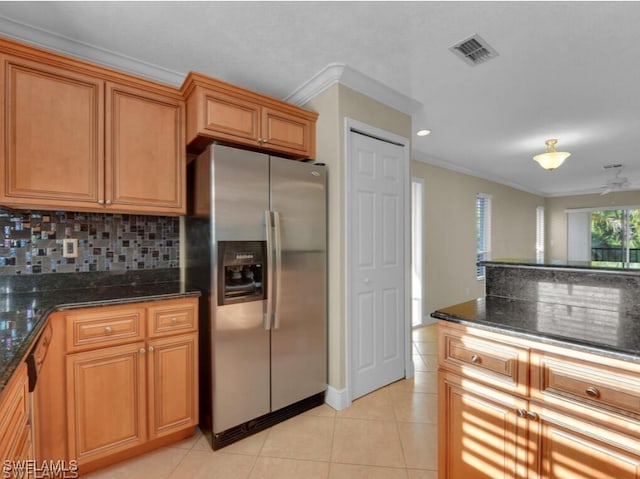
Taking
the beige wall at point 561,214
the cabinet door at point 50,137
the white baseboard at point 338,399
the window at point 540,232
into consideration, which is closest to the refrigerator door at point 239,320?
the white baseboard at point 338,399

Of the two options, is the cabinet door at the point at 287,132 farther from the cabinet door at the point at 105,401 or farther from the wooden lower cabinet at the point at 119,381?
the cabinet door at the point at 105,401

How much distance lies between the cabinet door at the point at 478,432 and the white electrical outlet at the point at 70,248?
2.35 meters

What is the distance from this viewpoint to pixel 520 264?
172cm

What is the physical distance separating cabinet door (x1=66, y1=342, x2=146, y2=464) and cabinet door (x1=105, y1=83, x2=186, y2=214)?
90cm

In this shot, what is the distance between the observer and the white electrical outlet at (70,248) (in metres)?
2.02

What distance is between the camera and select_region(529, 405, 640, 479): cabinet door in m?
1.00

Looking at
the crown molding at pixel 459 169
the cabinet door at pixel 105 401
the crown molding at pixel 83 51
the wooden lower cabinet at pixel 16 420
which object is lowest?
the cabinet door at pixel 105 401

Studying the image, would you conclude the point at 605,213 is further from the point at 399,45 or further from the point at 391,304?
the point at 399,45

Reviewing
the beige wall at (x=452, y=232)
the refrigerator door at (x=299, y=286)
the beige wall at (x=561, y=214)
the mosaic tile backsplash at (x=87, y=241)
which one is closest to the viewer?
the mosaic tile backsplash at (x=87, y=241)

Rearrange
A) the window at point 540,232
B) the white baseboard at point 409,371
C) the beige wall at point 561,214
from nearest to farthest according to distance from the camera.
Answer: the white baseboard at point 409,371 → the beige wall at point 561,214 → the window at point 540,232

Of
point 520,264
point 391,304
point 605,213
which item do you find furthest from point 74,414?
point 605,213

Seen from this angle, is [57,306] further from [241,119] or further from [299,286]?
[241,119]

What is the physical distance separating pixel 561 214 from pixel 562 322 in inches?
339

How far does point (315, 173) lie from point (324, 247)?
22.2 inches
